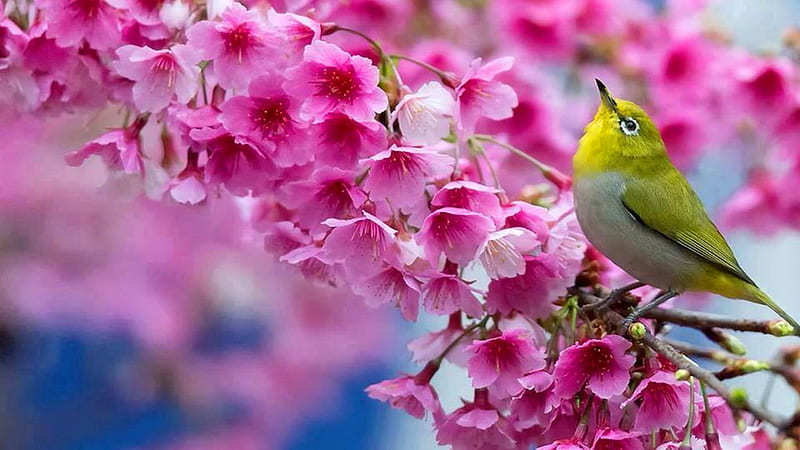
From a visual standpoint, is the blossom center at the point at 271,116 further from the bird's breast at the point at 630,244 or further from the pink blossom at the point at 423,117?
the bird's breast at the point at 630,244

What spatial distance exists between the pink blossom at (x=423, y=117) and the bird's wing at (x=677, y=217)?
25cm

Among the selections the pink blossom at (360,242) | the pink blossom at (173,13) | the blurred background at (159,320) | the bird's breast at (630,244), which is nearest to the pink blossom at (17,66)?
the pink blossom at (173,13)

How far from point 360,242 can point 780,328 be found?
39cm

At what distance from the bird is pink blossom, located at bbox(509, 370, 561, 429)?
15cm

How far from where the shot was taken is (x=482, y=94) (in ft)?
3.48

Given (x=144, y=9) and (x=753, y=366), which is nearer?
(x=753, y=366)

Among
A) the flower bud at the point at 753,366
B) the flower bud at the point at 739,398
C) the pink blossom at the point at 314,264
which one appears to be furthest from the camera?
the pink blossom at the point at 314,264

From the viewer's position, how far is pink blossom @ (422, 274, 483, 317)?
990 mm

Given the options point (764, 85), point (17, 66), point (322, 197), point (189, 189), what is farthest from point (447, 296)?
point (764, 85)

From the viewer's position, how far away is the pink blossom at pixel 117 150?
108 cm

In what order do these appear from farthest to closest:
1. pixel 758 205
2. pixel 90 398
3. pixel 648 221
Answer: pixel 90 398, pixel 758 205, pixel 648 221

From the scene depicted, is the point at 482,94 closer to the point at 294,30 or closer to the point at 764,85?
the point at 294,30

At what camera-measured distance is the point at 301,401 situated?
9.30 ft

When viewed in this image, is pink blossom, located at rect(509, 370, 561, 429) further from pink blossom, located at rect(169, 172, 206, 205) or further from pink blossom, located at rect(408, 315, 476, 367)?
pink blossom, located at rect(169, 172, 206, 205)
